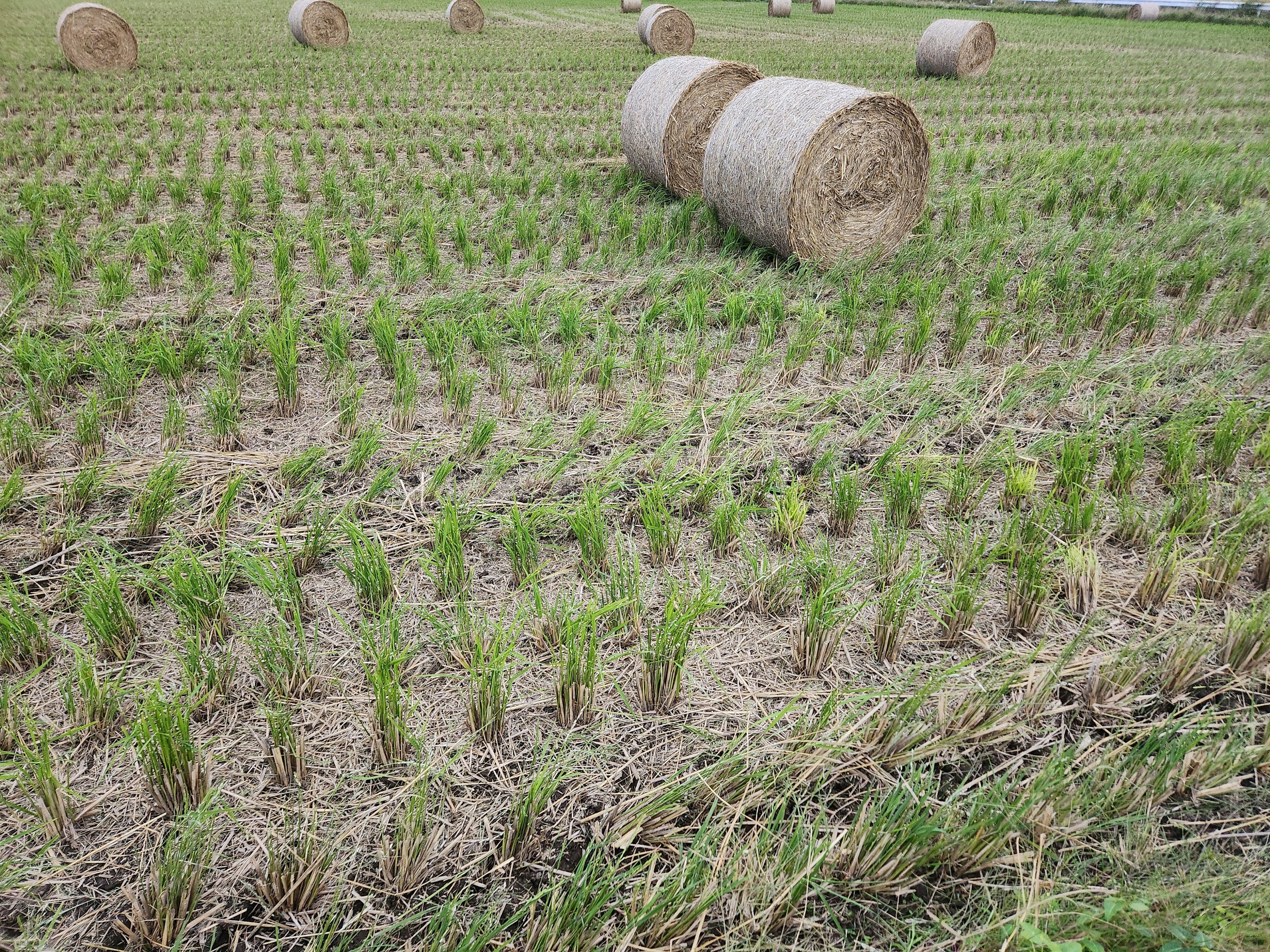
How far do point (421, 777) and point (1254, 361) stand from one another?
15.1 ft

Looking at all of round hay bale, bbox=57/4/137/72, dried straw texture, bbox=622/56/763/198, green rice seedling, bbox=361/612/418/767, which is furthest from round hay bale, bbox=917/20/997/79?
green rice seedling, bbox=361/612/418/767

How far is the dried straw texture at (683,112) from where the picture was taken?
21.8 feet

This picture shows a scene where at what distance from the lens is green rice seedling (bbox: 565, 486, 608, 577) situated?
2.46m

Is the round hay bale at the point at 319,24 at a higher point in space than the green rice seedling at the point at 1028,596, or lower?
higher

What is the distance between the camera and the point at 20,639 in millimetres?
2072

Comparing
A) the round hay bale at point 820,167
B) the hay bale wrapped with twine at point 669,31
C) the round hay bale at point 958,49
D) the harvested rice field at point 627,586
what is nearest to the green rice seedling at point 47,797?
the harvested rice field at point 627,586

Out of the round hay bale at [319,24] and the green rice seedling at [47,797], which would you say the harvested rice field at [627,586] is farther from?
the round hay bale at [319,24]

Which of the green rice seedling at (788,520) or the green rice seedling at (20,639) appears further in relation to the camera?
the green rice seedling at (788,520)

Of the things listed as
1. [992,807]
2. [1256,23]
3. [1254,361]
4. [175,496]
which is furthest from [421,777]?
[1256,23]

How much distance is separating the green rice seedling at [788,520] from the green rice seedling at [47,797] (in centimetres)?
203

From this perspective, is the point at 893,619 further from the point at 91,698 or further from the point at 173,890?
the point at 91,698

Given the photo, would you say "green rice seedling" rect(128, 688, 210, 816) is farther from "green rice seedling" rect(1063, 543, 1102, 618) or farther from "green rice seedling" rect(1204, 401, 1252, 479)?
"green rice seedling" rect(1204, 401, 1252, 479)

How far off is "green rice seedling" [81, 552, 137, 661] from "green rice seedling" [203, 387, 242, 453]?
971mm

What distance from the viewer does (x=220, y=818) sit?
1.74m
